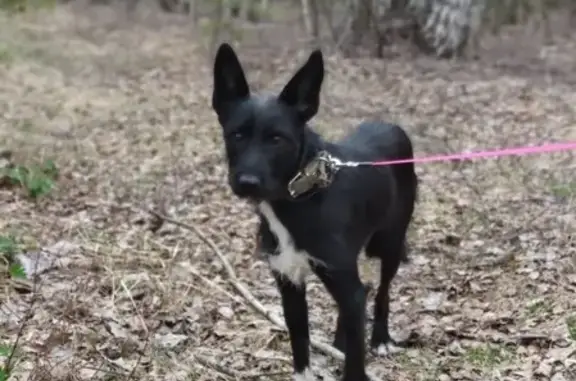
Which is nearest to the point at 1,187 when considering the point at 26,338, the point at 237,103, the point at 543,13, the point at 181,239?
the point at 181,239

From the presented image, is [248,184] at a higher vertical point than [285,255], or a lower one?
higher

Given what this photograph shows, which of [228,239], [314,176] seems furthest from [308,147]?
[228,239]

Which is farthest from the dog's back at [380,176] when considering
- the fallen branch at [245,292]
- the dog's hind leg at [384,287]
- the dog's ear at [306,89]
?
the fallen branch at [245,292]

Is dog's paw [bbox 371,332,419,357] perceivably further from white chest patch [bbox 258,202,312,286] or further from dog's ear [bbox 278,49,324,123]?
dog's ear [bbox 278,49,324,123]

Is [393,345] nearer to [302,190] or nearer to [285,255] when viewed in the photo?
[285,255]

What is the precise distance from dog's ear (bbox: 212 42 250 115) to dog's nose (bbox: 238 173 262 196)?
0.52m

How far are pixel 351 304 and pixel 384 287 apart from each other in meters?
1.01

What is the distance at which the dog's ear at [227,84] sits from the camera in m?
4.40

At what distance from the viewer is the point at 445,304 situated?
627cm

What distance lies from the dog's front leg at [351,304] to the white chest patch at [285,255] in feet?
0.37

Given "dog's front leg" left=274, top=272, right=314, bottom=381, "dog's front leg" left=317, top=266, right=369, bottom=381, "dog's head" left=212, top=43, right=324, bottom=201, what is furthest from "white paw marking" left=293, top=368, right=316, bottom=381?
"dog's head" left=212, top=43, right=324, bottom=201

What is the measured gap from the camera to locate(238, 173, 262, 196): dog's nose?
4039mm

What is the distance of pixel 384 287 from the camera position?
5.62m

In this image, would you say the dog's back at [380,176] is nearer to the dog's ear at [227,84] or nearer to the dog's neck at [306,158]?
the dog's neck at [306,158]
